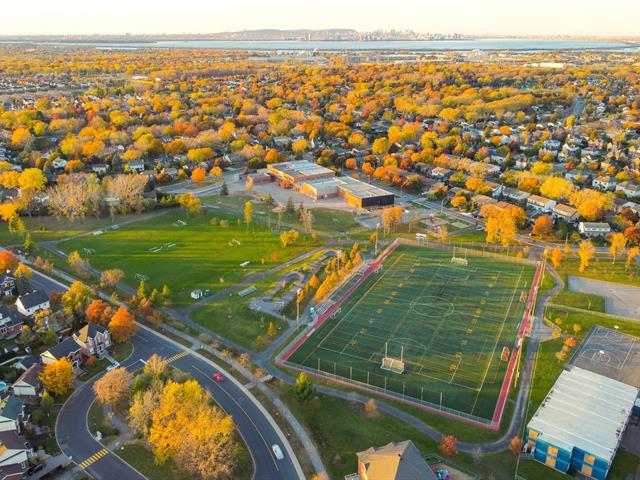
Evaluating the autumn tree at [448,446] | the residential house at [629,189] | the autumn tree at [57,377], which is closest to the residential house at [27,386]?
the autumn tree at [57,377]

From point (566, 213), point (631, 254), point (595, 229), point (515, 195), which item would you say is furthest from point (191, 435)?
point (515, 195)

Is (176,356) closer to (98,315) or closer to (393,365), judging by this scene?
(98,315)

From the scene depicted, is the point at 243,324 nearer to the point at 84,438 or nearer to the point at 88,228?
the point at 84,438

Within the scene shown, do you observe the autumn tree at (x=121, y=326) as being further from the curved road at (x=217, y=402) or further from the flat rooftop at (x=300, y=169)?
the flat rooftop at (x=300, y=169)

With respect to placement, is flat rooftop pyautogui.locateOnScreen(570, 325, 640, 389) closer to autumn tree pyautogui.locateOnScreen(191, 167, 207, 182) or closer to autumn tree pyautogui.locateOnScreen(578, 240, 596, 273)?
autumn tree pyautogui.locateOnScreen(578, 240, 596, 273)

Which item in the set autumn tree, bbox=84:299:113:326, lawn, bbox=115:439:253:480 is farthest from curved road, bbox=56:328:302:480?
autumn tree, bbox=84:299:113:326

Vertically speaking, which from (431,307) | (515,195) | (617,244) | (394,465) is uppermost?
(394,465)

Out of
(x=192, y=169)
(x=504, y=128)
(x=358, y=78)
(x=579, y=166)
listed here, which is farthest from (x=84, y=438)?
(x=358, y=78)
